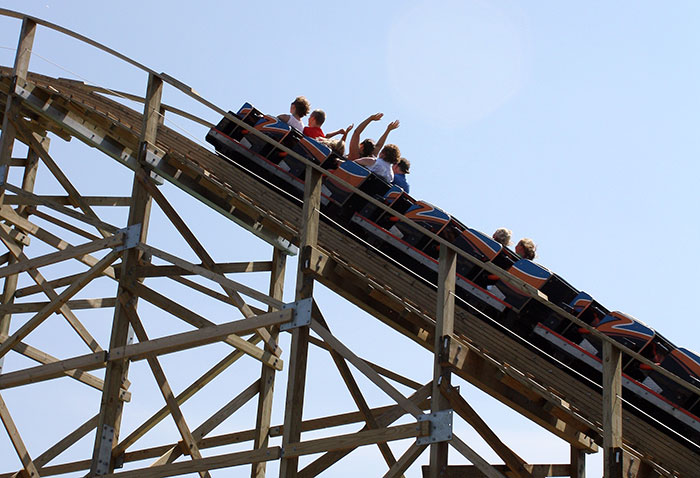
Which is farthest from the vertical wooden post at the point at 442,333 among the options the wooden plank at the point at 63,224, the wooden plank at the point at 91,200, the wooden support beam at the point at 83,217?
the wooden plank at the point at 63,224

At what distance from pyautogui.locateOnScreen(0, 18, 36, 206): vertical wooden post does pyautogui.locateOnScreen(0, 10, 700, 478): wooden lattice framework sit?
1 cm

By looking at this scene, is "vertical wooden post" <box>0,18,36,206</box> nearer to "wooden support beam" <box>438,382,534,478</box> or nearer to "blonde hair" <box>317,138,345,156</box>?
"blonde hair" <box>317,138,345,156</box>

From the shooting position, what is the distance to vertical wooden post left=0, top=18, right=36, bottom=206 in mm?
9320

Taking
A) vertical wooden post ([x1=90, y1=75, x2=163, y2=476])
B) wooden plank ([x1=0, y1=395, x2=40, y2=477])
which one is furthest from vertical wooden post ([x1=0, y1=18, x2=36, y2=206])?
wooden plank ([x1=0, y1=395, x2=40, y2=477])

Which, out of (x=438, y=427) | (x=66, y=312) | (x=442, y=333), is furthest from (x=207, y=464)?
(x=66, y=312)

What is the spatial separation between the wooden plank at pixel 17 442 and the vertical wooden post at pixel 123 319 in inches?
31.8

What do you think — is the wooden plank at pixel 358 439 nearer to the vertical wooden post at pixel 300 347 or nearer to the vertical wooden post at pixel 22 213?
the vertical wooden post at pixel 300 347

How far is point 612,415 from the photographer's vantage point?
20.6 feet

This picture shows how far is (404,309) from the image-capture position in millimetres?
7355

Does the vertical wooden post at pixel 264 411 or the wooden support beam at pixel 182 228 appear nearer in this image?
the wooden support beam at pixel 182 228

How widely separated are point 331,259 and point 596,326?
2.00 meters

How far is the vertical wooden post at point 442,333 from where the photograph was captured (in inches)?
259

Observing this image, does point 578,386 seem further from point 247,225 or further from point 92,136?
point 92,136

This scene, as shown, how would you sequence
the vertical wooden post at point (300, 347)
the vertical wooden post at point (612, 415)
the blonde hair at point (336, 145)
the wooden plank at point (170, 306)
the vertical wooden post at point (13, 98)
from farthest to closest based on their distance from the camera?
the blonde hair at point (336, 145), the vertical wooden post at point (13, 98), the wooden plank at point (170, 306), the vertical wooden post at point (300, 347), the vertical wooden post at point (612, 415)
